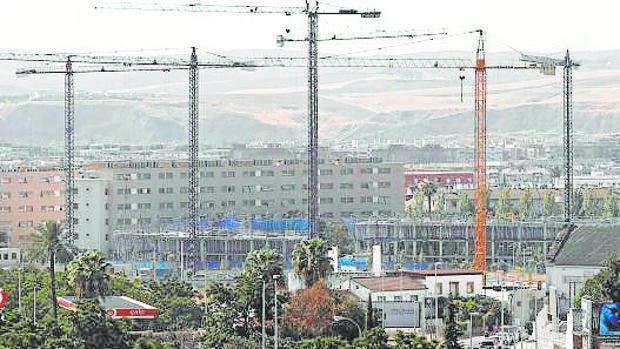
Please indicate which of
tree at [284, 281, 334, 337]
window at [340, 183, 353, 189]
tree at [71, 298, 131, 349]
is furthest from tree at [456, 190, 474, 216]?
tree at [71, 298, 131, 349]

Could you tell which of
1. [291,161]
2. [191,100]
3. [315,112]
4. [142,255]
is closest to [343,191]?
[291,161]

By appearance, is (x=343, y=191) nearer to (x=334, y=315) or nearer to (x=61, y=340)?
(x=334, y=315)

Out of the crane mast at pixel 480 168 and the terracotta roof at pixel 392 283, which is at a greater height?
the crane mast at pixel 480 168

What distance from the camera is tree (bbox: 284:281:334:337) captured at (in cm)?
6825

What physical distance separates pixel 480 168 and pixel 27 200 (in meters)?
40.4

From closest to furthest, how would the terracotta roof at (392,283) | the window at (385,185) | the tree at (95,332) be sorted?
the tree at (95,332) < the terracotta roof at (392,283) < the window at (385,185)

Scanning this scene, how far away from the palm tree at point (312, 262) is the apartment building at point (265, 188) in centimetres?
7014

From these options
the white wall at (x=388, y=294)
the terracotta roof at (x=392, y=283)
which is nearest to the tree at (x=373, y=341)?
the white wall at (x=388, y=294)

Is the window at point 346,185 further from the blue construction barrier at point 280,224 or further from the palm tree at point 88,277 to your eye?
the palm tree at point 88,277

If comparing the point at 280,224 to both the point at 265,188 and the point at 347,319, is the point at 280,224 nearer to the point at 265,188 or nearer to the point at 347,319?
the point at 265,188

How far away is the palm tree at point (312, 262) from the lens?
74188 millimetres

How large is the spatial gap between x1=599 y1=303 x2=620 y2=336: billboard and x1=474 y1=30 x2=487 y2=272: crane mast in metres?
55.4

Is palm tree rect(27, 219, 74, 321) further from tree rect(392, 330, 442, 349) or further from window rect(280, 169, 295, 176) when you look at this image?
window rect(280, 169, 295, 176)

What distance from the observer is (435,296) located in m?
82.2
